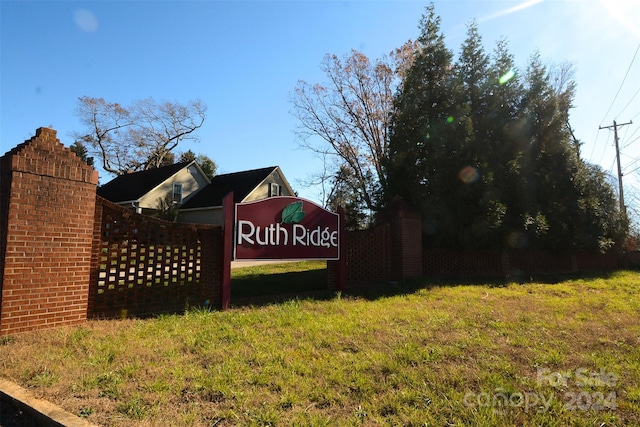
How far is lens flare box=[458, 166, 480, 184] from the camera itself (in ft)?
42.4

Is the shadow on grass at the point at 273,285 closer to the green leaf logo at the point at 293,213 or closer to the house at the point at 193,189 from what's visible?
the green leaf logo at the point at 293,213

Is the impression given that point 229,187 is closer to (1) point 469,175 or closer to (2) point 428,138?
(2) point 428,138

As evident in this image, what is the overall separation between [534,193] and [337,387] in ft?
45.1

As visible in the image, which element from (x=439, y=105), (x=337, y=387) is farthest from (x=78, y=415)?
(x=439, y=105)

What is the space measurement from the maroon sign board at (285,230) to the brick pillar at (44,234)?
273 cm

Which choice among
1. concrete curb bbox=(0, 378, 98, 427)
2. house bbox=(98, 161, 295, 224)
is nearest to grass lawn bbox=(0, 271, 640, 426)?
concrete curb bbox=(0, 378, 98, 427)

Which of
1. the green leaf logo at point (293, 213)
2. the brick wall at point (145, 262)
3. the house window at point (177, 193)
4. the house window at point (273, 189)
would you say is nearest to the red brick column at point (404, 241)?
the green leaf logo at point (293, 213)

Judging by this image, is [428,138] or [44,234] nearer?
[44,234]

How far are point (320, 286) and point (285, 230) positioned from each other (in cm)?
294

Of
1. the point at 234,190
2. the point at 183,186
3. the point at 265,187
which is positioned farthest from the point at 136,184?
the point at 265,187

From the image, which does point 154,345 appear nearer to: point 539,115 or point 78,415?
point 78,415

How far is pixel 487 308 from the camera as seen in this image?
8086 mm

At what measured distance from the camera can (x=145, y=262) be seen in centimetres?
688

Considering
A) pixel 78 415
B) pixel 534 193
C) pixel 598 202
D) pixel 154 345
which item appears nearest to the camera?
pixel 78 415
